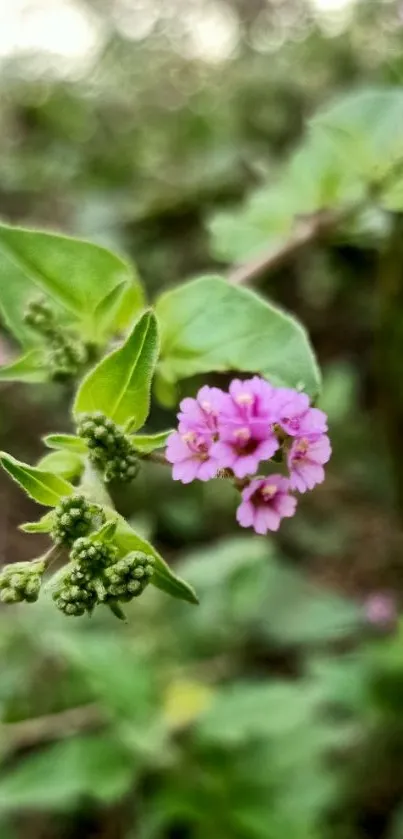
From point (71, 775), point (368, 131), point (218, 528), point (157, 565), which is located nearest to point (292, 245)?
point (368, 131)

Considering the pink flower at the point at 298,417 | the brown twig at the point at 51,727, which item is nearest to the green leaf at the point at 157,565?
the pink flower at the point at 298,417

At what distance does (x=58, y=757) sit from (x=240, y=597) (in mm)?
448

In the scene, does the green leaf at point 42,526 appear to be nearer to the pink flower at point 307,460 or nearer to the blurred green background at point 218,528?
the pink flower at point 307,460

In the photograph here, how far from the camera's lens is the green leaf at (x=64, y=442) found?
755mm

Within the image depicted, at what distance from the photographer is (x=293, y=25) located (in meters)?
3.08

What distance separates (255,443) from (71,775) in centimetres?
97

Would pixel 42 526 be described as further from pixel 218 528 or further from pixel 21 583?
pixel 218 528

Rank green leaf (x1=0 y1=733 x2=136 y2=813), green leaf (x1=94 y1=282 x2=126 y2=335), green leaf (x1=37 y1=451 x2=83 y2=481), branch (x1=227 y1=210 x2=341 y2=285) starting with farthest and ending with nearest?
green leaf (x1=0 y1=733 x2=136 y2=813) < branch (x1=227 y1=210 x2=341 y2=285) < green leaf (x1=94 y1=282 x2=126 y2=335) < green leaf (x1=37 y1=451 x2=83 y2=481)

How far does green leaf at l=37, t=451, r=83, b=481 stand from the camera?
0.79m

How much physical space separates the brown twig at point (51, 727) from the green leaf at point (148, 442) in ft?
3.18

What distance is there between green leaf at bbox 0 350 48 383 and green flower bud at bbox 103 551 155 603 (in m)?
0.29

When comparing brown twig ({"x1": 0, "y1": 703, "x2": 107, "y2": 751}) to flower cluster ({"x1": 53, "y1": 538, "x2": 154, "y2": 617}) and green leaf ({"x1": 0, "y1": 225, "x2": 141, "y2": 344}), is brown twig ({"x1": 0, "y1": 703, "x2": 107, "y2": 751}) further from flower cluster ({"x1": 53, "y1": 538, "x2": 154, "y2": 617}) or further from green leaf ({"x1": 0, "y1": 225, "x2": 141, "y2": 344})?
flower cluster ({"x1": 53, "y1": 538, "x2": 154, "y2": 617})

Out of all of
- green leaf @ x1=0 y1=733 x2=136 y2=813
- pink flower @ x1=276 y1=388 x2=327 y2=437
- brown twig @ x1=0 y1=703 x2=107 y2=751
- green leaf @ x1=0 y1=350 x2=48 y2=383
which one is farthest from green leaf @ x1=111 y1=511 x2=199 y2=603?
brown twig @ x1=0 y1=703 x2=107 y2=751

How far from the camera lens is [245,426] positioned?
68cm
